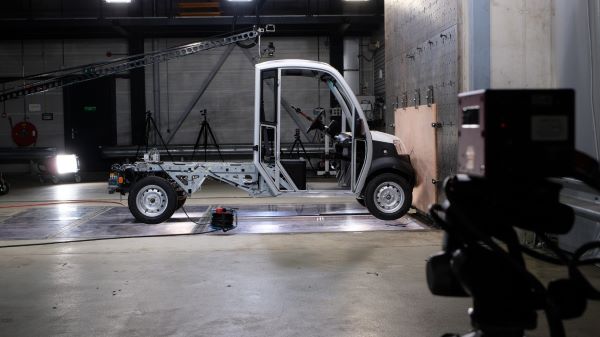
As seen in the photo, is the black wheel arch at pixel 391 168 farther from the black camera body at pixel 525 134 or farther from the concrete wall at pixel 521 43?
the black camera body at pixel 525 134

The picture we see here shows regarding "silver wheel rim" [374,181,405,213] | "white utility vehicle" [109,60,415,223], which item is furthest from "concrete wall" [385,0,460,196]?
A: "white utility vehicle" [109,60,415,223]

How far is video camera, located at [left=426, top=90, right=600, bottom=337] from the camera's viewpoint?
2.13m

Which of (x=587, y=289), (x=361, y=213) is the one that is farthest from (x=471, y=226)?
(x=361, y=213)

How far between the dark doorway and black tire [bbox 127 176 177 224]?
34.5 feet

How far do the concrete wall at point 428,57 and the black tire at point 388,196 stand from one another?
1.95 ft

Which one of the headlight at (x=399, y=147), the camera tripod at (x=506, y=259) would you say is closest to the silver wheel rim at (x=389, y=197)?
the headlight at (x=399, y=147)

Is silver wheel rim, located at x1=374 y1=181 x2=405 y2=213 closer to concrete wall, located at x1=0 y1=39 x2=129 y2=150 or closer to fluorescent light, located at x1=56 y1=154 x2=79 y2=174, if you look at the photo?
fluorescent light, located at x1=56 y1=154 x2=79 y2=174

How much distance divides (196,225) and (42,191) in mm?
6583

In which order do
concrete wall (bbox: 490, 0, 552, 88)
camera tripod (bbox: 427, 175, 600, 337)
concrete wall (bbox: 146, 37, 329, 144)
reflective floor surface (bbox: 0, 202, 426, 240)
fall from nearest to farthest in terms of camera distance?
camera tripod (bbox: 427, 175, 600, 337)
concrete wall (bbox: 490, 0, 552, 88)
reflective floor surface (bbox: 0, 202, 426, 240)
concrete wall (bbox: 146, 37, 329, 144)

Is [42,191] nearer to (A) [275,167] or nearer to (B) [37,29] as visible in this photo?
(B) [37,29]

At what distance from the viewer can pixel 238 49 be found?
61.9 feet

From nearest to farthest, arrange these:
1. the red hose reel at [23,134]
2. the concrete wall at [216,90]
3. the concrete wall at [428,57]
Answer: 1. the concrete wall at [428,57]
2. the red hose reel at [23,134]
3. the concrete wall at [216,90]

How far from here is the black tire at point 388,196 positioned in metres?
8.72

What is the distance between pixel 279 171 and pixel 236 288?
3621 millimetres
